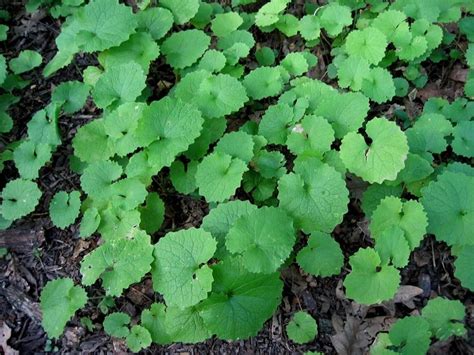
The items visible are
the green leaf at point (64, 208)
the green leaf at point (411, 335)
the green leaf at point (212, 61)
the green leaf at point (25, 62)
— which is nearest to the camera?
the green leaf at point (411, 335)

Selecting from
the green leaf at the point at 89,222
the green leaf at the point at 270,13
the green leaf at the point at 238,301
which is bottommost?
the green leaf at the point at 89,222

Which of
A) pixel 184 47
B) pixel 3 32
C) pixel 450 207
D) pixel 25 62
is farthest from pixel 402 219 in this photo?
pixel 3 32

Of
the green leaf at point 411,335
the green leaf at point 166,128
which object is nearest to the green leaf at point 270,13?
the green leaf at point 166,128

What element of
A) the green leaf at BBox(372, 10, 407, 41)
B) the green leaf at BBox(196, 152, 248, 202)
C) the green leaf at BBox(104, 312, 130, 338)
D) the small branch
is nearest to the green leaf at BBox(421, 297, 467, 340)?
the green leaf at BBox(196, 152, 248, 202)

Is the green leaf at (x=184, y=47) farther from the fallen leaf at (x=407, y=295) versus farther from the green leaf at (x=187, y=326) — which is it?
the fallen leaf at (x=407, y=295)

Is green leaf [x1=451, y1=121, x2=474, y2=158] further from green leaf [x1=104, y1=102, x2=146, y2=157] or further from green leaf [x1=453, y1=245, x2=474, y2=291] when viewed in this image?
green leaf [x1=104, y1=102, x2=146, y2=157]

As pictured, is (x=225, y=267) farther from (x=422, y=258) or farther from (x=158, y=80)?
(x=158, y=80)

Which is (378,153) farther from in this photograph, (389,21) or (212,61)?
(212,61)
